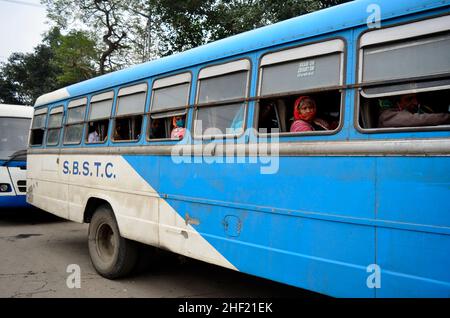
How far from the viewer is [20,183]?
8914 millimetres

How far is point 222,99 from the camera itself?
3840mm

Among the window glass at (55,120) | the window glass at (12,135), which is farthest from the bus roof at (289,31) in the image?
the window glass at (12,135)

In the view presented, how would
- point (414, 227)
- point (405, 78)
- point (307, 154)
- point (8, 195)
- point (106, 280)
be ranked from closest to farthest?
point (414, 227), point (405, 78), point (307, 154), point (106, 280), point (8, 195)

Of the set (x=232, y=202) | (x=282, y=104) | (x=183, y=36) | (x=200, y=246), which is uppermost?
(x=183, y=36)

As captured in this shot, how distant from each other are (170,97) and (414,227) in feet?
9.38

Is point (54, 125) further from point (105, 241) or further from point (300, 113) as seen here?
point (300, 113)

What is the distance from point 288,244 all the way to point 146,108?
2.49m

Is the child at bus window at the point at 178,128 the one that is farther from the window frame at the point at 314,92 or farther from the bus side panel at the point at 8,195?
the bus side panel at the point at 8,195

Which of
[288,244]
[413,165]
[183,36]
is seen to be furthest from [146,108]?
[183,36]

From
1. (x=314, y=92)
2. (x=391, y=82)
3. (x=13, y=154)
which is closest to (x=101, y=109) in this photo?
(x=314, y=92)

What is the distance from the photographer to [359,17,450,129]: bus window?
2525 mm

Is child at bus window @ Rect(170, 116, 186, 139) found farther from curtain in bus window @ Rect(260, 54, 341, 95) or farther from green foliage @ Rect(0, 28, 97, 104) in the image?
green foliage @ Rect(0, 28, 97, 104)

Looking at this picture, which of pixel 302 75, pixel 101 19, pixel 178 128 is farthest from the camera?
pixel 101 19

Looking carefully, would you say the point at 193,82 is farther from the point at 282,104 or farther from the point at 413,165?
the point at 413,165
